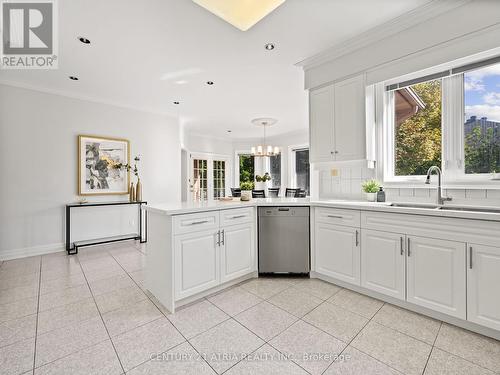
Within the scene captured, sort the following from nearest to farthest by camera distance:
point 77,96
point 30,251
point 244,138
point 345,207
Result: point 345,207
point 30,251
point 77,96
point 244,138

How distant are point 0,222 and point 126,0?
353 cm

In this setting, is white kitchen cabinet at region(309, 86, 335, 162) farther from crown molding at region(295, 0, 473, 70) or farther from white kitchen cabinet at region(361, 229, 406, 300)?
white kitchen cabinet at region(361, 229, 406, 300)

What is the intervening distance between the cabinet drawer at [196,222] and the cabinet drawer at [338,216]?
3.66 ft

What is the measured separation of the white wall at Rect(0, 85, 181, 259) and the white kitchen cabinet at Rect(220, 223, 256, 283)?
2.94m

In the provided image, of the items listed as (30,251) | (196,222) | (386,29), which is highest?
(386,29)

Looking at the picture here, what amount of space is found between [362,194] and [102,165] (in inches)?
165

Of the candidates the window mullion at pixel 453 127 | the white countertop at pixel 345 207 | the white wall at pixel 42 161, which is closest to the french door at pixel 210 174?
the white wall at pixel 42 161

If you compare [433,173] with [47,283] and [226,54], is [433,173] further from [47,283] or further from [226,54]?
[47,283]

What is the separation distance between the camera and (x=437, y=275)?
6.01 feet

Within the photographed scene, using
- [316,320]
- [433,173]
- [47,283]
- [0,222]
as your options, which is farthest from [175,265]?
[0,222]

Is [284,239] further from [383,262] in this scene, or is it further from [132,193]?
[132,193]

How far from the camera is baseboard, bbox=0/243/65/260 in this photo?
11.2ft

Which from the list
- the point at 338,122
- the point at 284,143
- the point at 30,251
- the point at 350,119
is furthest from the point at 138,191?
the point at 284,143

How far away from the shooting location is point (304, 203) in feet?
8.73
